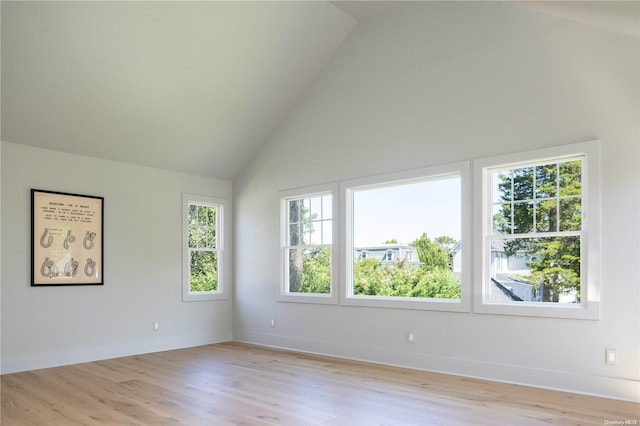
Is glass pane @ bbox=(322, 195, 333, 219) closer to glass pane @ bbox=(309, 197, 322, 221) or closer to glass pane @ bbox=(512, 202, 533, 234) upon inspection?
glass pane @ bbox=(309, 197, 322, 221)

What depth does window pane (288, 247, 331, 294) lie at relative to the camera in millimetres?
6367

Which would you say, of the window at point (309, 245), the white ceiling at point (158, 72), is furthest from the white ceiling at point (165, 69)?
the window at point (309, 245)

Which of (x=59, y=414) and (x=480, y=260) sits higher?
(x=480, y=260)

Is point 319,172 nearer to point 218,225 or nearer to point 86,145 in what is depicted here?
point 218,225

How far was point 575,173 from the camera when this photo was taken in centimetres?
430

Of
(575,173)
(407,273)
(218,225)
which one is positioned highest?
(575,173)

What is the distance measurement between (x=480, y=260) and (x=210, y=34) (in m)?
3.89

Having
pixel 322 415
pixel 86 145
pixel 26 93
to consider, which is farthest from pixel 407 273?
pixel 26 93

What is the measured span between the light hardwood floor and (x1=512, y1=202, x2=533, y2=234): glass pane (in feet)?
4.93

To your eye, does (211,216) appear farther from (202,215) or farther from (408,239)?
(408,239)

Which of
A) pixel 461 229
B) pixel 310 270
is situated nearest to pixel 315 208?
pixel 310 270

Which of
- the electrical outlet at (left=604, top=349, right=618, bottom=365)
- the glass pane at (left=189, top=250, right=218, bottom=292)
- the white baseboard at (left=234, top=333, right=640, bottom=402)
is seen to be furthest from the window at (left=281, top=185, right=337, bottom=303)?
the electrical outlet at (left=604, top=349, right=618, bottom=365)

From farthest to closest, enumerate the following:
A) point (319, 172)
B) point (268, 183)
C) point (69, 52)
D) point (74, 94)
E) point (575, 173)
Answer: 1. point (268, 183)
2. point (319, 172)
3. point (74, 94)
4. point (69, 52)
5. point (575, 173)

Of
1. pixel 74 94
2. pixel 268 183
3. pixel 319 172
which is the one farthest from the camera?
pixel 268 183
